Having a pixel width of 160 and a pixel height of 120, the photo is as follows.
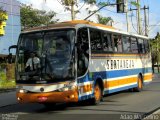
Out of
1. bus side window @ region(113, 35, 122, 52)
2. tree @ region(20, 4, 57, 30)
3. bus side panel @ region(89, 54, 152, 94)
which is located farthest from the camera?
tree @ region(20, 4, 57, 30)

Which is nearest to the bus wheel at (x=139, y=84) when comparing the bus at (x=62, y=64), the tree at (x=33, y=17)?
the bus at (x=62, y=64)

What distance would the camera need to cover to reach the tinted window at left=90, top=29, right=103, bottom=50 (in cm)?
1703

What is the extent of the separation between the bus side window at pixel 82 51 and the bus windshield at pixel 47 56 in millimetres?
366

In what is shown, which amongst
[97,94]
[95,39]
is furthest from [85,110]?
[95,39]

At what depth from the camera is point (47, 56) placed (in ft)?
50.2

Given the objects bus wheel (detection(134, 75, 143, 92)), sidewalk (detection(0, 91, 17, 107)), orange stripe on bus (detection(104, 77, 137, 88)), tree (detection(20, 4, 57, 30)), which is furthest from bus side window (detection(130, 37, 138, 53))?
tree (detection(20, 4, 57, 30))

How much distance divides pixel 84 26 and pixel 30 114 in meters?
3.79

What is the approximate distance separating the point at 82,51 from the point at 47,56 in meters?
Result: 1.36

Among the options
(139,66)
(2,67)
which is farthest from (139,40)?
(2,67)

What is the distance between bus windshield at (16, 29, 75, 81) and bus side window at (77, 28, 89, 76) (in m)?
0.37

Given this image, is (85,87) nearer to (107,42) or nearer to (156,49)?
(107,42)

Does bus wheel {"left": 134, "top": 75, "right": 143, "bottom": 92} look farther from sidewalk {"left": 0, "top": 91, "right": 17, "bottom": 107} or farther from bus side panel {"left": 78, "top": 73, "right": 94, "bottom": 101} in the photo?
bus side panel {"left": 78, "top": 73, "right": 94, "bottom": 101}

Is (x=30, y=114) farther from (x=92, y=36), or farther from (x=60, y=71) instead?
(x=92, y=36)

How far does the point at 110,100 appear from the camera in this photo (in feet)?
62.4
